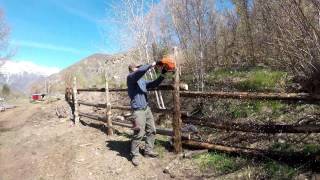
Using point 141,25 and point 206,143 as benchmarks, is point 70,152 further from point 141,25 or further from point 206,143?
point 141,25

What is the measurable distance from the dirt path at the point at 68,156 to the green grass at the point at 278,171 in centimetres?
189

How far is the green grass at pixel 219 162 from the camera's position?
7116mm

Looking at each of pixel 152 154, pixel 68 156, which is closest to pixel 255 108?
pixel 152 154

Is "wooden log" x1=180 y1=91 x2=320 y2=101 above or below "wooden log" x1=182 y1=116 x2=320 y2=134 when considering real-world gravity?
above

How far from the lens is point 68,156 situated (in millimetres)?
9734

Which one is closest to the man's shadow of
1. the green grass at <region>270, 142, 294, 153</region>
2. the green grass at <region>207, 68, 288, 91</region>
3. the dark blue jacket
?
the dark blue jacket

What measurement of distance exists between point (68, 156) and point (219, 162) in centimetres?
400

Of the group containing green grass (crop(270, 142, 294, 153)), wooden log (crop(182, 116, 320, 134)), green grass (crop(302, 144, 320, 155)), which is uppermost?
wooden log (crop(182, 116, 320, 134))

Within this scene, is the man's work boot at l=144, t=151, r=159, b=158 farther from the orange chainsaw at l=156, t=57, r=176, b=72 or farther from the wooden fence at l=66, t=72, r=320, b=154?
the orange chainsaw at l=156, t=57, r=176, b=72

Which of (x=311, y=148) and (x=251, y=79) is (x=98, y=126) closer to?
(x=251, y=79)

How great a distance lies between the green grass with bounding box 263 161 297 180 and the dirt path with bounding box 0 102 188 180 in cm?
189

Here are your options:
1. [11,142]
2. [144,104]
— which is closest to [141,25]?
[11,142]

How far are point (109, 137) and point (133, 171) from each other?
3.20 metres

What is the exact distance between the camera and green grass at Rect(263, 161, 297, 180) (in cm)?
626
